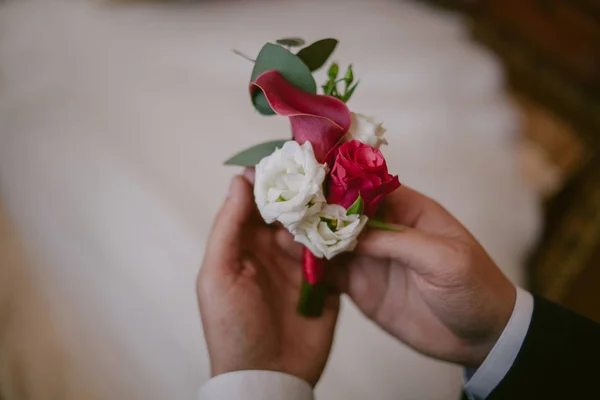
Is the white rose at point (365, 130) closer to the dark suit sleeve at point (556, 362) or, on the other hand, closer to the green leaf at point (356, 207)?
the green leaf at point (356, 207)

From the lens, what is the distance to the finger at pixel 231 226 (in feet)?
2.21

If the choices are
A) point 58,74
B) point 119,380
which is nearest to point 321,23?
point 58,74

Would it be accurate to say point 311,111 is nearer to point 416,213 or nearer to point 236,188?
point 236,188

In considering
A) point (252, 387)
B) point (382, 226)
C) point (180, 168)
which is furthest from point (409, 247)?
point (180, 168)

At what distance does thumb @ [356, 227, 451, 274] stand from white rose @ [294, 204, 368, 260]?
9 centimetres

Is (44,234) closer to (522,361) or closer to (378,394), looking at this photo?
(378,394)

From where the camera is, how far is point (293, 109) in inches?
22.5

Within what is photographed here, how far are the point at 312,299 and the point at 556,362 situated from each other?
1.13ft

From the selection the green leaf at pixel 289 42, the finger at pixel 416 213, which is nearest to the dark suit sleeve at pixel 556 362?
the finger at pixel 416 213

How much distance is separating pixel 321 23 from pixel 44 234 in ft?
3.24

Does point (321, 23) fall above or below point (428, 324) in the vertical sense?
above

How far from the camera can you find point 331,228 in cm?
58

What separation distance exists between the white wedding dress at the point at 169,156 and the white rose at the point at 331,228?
362 mm

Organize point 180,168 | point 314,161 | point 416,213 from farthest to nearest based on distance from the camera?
point 180,168
point 416,213
point 314,161
